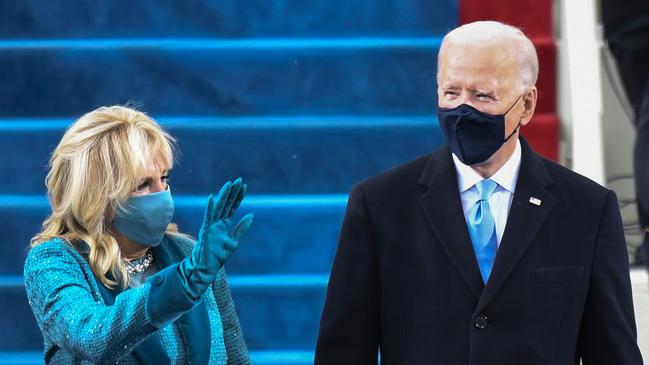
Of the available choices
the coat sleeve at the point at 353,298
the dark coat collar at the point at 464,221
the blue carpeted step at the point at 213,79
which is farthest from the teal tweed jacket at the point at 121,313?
the blue carpeted step at the point at 213,79

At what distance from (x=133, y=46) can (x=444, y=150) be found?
2389mm

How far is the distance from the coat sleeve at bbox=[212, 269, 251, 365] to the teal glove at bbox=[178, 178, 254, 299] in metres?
0.40

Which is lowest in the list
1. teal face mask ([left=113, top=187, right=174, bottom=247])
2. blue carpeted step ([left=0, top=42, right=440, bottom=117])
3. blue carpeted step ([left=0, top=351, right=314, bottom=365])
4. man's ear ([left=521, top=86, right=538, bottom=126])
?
blue carpeted step ([left=0, top=351, right=314, bottom=365])

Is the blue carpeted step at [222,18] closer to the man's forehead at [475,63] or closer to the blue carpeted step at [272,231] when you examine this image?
the blue carpeted step at [272,231]

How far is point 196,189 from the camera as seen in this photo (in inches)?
196

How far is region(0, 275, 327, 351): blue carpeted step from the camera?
4699 millimetres

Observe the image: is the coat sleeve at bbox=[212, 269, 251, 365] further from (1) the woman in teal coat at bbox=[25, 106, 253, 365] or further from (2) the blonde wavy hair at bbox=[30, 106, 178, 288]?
(2) the blonde wavy hair at bbox=[30, 106, 178, 288]

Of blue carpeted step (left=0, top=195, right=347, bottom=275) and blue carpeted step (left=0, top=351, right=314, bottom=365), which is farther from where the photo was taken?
blue carpeted step (left=0, top=195, right=347, bottom=275)

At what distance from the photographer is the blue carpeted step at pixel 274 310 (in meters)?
4.70

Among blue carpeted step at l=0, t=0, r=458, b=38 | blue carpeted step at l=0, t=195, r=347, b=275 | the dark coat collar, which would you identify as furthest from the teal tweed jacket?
blue carpeted step at l=0, t=0, r=458, b=38

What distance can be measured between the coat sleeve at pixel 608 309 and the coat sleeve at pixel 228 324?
78 cm

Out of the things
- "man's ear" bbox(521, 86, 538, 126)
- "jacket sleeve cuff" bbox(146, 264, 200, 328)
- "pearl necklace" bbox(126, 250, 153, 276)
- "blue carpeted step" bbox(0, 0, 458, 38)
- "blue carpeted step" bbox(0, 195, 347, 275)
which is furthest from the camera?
"blue carpeted step" bbox(0, 0, 458, 38)

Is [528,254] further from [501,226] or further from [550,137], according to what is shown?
[550,137]

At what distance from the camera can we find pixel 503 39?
2953mm
